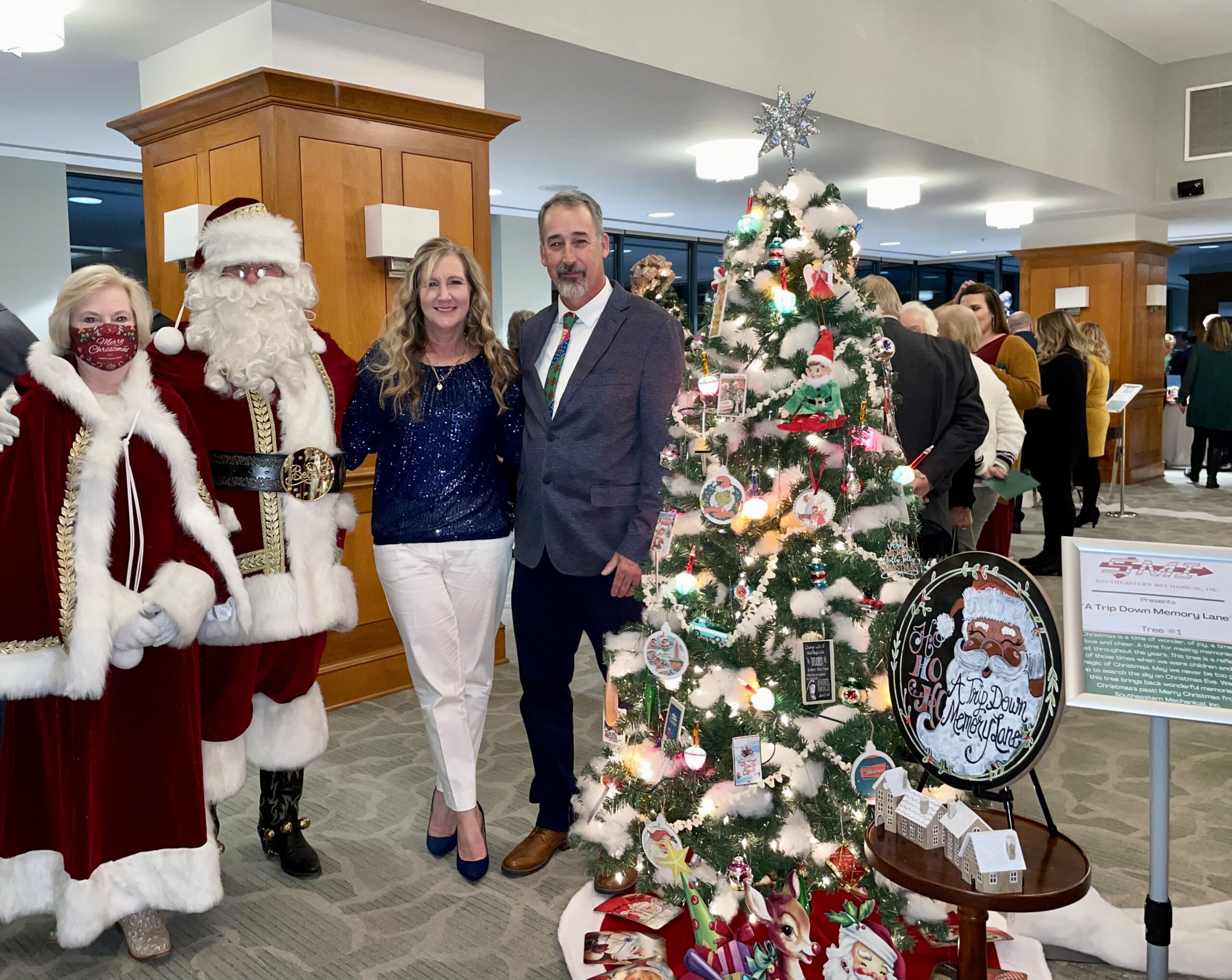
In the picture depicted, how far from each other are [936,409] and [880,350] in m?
1.46

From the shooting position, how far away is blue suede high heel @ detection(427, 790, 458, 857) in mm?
2879

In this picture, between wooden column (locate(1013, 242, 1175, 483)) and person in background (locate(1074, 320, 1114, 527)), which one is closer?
person in background (locate(1074, 320, 1114, 527))

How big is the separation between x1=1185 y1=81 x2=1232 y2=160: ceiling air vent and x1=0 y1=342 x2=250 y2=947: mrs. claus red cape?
1029 centimetres

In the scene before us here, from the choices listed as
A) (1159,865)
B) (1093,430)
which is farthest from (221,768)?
(1093,430)

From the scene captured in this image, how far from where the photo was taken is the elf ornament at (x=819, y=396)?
87.7 inches

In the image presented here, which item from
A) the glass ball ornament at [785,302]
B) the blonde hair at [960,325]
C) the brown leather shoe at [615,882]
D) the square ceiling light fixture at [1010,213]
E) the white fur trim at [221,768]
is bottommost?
the brown leather shoe at [615,882]

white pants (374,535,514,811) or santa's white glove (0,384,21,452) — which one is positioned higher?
santa's white glove (0,384,21,452)

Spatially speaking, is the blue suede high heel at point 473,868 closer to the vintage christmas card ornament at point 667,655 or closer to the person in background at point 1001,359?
the vintage christmas card ornament at point 667,655

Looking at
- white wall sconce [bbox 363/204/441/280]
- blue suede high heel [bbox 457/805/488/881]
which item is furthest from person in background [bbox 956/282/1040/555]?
blue suede high heel [bbox 457/805/488/881]

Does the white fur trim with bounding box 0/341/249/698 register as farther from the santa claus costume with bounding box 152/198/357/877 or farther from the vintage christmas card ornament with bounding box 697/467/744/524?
the vintage christmas card ornament with bounding box 697/467/744/524

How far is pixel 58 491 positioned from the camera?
2.18 m

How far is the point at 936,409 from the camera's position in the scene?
3695 millimetres

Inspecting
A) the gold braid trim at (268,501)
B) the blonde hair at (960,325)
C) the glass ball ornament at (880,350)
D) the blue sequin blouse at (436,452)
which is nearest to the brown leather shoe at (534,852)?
the blue sequin blouse at (436,452)

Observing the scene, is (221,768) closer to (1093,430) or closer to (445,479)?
(445,479)
